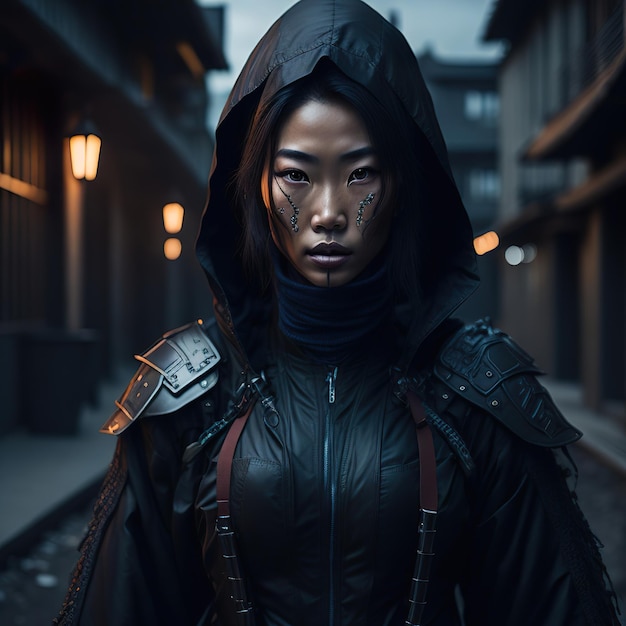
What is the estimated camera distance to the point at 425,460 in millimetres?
1565

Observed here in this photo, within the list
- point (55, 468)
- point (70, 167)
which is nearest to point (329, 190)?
point (55, 468)

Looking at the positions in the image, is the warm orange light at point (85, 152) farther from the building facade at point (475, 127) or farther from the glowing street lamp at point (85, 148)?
the building facade at point (475, 127)

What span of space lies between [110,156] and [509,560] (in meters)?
14.2

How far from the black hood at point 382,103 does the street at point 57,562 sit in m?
3.08

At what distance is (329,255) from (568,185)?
1493cm

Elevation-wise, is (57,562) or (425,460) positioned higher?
(425,460)

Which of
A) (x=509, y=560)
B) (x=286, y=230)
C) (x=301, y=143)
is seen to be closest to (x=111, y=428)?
(x=286, y=230)

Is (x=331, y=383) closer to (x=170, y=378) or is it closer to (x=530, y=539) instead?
(x=170, y=378)

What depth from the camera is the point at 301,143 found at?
1.58 meters

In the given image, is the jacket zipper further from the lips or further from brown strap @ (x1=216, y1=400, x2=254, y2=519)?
the lips

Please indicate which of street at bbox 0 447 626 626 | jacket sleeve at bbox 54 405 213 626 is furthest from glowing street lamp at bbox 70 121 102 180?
jacket sleeve at bbox 54 405 213 626

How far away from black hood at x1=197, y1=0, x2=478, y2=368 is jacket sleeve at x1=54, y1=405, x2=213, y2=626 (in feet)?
0.96

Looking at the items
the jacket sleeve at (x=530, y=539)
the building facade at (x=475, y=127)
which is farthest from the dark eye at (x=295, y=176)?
the building facade at (x=475, y=127)

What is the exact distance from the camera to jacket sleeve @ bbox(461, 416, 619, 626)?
161 cm
